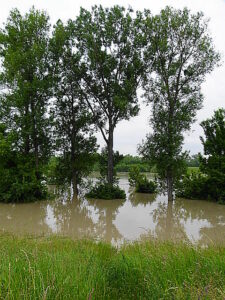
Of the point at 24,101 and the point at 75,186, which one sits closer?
the point at 24,101

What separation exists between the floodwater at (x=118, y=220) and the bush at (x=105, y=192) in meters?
0.95

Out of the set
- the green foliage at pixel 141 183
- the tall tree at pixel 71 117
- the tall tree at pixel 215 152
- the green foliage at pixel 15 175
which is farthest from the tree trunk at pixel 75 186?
the tall tree at pixel 215 152

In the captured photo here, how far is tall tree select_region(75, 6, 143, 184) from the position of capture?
648 inches

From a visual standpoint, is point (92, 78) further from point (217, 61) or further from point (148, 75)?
point (217, 61)

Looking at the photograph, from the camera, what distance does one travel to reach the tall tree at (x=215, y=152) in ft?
49.8

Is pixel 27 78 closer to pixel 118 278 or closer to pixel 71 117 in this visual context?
pixel 71 117

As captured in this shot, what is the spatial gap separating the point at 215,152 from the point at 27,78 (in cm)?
1323

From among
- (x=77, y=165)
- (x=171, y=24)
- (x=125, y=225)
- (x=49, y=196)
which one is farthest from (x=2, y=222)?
(x=171, y=24)

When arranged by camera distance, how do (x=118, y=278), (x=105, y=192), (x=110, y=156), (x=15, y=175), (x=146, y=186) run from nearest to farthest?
(x=118, y=278) → (x=15, y=175) → (x=105, y=192) → (x=110, y=156) → (x=146, y=186)

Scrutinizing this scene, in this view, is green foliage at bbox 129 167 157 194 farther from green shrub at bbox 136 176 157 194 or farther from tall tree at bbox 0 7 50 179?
tall tree at bbox 0 7 50 179

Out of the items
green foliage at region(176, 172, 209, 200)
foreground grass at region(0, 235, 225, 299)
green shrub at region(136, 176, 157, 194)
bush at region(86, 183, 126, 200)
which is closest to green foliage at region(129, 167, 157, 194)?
green shrub at region(136, 176, 157, 194)

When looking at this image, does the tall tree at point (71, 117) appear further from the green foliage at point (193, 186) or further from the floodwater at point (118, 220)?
the green foliage at point (193, 186)

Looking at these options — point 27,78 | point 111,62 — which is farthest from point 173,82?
point 27,78

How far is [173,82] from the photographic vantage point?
1692 cm
